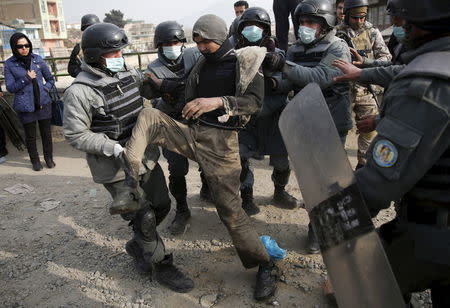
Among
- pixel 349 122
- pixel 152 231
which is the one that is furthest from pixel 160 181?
pixel 349 122

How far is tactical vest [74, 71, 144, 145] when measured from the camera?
2.61 meters

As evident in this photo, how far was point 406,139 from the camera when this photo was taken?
1.21 metres

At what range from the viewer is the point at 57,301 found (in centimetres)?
278

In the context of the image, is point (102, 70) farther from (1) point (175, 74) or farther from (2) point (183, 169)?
(2) point (183, 169)

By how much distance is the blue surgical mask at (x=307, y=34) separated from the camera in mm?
3117

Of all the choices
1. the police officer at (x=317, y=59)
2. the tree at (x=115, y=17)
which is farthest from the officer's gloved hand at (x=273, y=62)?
the tree at (x=115, y=17)

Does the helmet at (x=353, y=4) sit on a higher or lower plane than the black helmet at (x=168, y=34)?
higher

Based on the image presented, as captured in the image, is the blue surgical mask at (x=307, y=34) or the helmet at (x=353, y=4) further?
the helmet at (x=353, y=4)

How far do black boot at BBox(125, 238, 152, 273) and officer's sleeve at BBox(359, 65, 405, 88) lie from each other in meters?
2.16

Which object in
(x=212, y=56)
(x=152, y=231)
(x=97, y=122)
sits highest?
(x=212, y=56)

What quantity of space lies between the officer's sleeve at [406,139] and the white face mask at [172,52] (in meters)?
2.35

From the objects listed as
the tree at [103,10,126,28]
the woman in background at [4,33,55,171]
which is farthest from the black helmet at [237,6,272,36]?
the tree at [103,10,126,28]

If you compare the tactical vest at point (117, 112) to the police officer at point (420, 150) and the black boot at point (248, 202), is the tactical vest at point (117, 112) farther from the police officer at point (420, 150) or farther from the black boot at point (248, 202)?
the police officer at point (420, 150)

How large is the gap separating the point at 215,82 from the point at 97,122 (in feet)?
2.95
